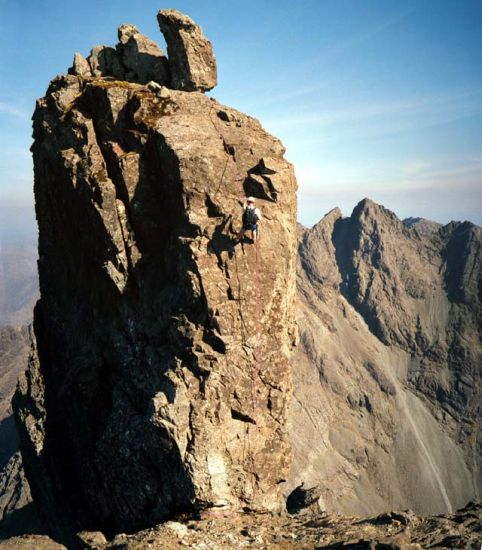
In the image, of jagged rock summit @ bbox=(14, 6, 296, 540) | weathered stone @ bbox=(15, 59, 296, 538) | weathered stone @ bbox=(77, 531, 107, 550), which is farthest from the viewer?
weathered stone @ bbox=(77, 531, 107, 550)

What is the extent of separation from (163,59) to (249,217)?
19.2 metres

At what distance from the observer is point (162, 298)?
27.1 m

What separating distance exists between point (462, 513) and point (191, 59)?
35.8 metres

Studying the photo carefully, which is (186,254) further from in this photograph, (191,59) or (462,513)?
(462,513)

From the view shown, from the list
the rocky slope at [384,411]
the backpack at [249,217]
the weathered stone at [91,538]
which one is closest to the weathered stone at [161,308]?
the backpack at [249,217]

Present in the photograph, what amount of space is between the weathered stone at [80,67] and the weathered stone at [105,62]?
415 mm

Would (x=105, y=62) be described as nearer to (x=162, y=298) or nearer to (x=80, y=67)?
(x=80, y=67)

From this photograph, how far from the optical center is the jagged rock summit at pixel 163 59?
3406cm

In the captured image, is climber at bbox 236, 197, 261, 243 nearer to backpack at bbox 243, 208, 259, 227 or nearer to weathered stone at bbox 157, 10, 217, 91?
backpack at bbox 243, 208, 259, 227

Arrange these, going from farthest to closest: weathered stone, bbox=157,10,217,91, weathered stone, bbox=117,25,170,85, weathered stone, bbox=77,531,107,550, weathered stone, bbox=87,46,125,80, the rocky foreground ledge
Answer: weathered stone, bbox=87,46,125,80
weathered stone, bbox=117,25,170,85
weathered stone, bbox=157,10,217,91
weathered stone, bbox=77,531,107,550
the rocky foreground ledge

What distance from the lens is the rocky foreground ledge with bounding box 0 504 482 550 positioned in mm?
20031

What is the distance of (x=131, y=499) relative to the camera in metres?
25.4

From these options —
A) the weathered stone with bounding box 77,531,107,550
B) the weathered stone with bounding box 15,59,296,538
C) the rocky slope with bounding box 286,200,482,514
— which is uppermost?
the weathered stone with bounding box 15,59,296,538

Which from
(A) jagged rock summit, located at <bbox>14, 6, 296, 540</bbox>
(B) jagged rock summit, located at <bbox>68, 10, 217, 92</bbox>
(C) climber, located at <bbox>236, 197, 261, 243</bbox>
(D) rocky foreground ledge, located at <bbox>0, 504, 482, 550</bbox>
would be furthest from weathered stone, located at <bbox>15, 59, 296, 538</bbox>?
(B) jagged rock summit, located at <bbox>68, 10, 217, 92</bbox>
